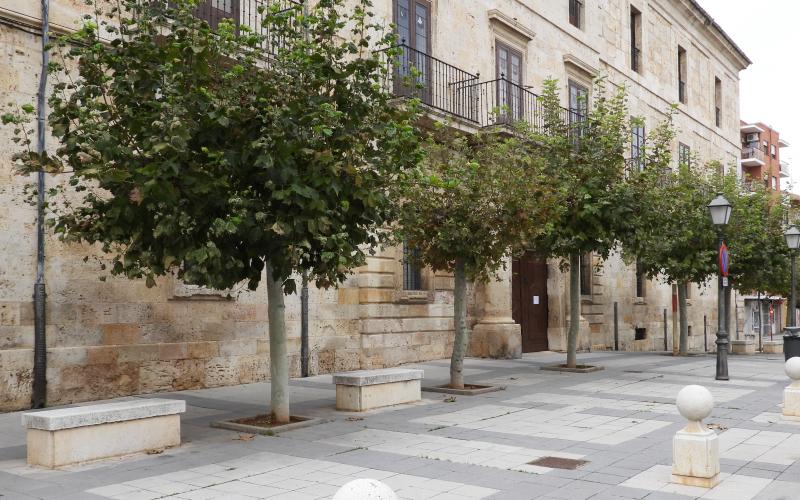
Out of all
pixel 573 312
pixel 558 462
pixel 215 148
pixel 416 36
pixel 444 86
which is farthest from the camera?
pixel 444 86

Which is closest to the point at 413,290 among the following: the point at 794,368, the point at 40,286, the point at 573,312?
the point at 573,312

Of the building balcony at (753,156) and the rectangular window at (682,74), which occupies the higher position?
the building balcony at (753,156)

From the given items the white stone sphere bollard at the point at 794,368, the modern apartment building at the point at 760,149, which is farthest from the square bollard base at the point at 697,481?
the modern apartment building at the point at 760,149

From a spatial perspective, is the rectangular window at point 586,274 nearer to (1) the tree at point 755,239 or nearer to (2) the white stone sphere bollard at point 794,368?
(1) the tree at point 755,239

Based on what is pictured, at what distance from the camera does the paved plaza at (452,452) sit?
5.91m

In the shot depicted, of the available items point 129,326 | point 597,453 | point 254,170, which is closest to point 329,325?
point 129,326

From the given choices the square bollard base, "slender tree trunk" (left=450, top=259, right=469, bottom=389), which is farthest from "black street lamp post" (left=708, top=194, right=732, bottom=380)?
the square bollard base

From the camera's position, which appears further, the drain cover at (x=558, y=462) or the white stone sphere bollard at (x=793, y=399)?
the white stone sphere bollard at (x=793, y=399)

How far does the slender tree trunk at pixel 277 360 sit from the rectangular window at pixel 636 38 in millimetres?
21661

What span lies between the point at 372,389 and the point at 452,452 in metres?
2.69

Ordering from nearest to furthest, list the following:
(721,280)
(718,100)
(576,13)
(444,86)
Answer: (721,280) → (444,86) → (576,13) → (718,100)

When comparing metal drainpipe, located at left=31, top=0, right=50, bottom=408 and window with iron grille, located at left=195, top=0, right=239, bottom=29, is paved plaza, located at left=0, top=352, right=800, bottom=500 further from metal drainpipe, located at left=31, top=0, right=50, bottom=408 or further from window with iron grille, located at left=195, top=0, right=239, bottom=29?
window with iron grille, located at left=195, top=0, right=239, bottom=29

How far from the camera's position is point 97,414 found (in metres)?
6.89

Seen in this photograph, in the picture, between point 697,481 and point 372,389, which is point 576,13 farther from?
point 697,481
